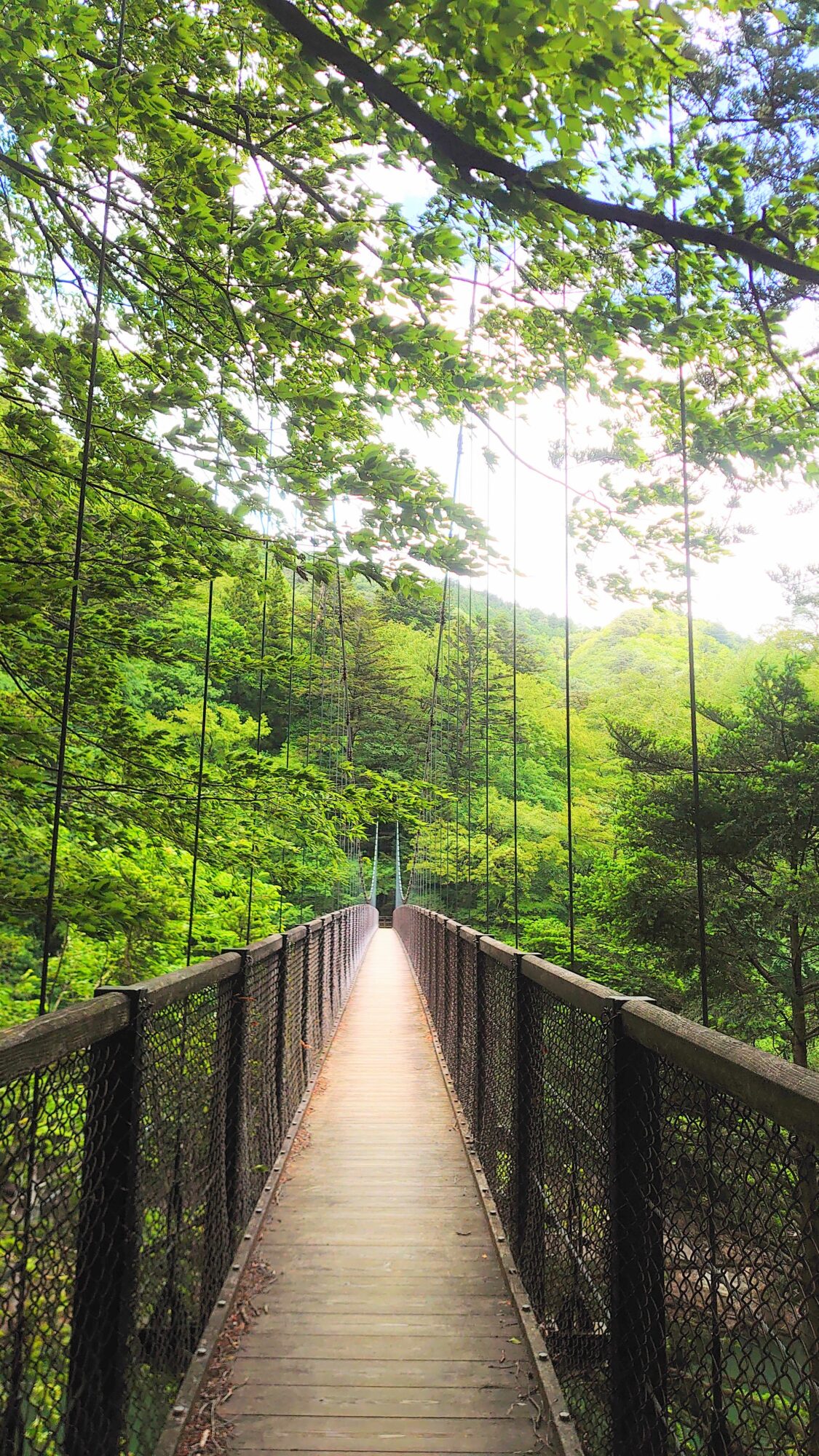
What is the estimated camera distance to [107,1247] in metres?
1.43

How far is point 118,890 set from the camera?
3.11 metres

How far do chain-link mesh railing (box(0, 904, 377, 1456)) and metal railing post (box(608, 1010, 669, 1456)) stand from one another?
841 mm

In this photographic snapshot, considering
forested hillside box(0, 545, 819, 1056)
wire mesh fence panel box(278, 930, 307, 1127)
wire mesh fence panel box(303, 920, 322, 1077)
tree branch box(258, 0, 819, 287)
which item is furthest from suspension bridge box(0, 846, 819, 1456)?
tree branch box(258, 0, 819, 287)

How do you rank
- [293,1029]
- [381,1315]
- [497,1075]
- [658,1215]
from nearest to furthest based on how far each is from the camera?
[658,1215]
[381,1315]
[497,1075]
[293,1029]

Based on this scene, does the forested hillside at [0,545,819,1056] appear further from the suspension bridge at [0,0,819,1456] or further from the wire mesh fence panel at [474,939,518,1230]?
the wire mesh fence panel at [474,939,518,1230]

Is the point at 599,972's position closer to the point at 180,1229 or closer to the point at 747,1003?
the point at 747,1003

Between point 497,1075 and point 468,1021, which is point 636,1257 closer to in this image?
point 497,1075

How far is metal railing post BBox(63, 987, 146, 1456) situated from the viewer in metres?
1.33

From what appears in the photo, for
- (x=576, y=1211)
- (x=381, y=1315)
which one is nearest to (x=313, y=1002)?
(x=381, y=1315)

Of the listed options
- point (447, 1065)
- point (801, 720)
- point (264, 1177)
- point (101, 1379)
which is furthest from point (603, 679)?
point (101, 1379)

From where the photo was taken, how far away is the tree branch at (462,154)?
1.70 m

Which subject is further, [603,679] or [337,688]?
[603,679]

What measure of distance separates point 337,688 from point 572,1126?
18.9 metres

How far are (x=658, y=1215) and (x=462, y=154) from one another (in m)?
2.06
